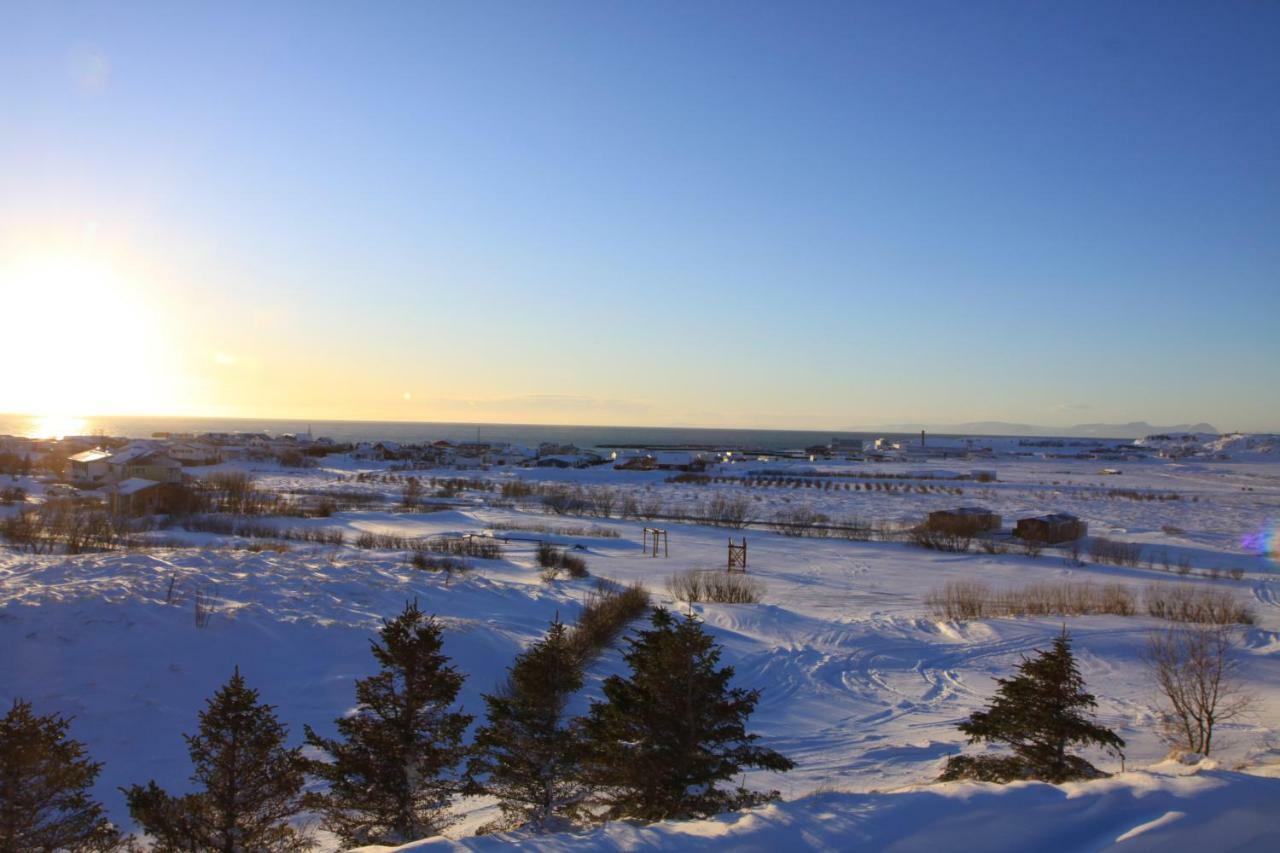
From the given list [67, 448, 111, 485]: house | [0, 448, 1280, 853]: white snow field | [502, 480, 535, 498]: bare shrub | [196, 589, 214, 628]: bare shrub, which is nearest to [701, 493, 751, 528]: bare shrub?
[0, 448, 1280, 853]: white snow field

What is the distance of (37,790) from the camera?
15.0 ft

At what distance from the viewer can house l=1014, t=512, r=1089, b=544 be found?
35938mm

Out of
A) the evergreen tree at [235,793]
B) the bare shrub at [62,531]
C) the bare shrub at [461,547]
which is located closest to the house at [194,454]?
the bare shrub at [62,531]

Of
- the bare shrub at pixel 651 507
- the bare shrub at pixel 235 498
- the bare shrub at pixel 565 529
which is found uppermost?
the bare shrub at pixel 235 498

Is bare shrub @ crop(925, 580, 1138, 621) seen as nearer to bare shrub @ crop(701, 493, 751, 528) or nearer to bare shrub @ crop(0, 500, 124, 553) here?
bare shrub @ crop(701, 493, 751, 528)

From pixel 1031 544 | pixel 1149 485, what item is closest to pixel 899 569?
pixel 1031 544

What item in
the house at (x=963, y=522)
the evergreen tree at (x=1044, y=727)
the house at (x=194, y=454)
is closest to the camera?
the evergreen tree at (x=1044, y=727)

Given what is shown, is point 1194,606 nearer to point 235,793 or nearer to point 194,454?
point 235,793

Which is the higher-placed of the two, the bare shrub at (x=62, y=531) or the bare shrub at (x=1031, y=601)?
the bare shrub at (x=62, y=531)

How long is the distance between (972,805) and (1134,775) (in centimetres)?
156

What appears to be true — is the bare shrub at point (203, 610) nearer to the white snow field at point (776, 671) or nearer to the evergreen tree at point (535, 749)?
the white snow field at point (776, 671)

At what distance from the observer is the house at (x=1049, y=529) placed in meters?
35.9

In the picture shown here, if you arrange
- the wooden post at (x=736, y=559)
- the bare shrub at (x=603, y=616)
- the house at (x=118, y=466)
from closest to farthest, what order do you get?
the bare shrub at (x=603, y=616)
the wooden post at (x=736, y=559)
the house at (x=118, y=466)

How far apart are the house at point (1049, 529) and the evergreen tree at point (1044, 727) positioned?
32.4 meters
